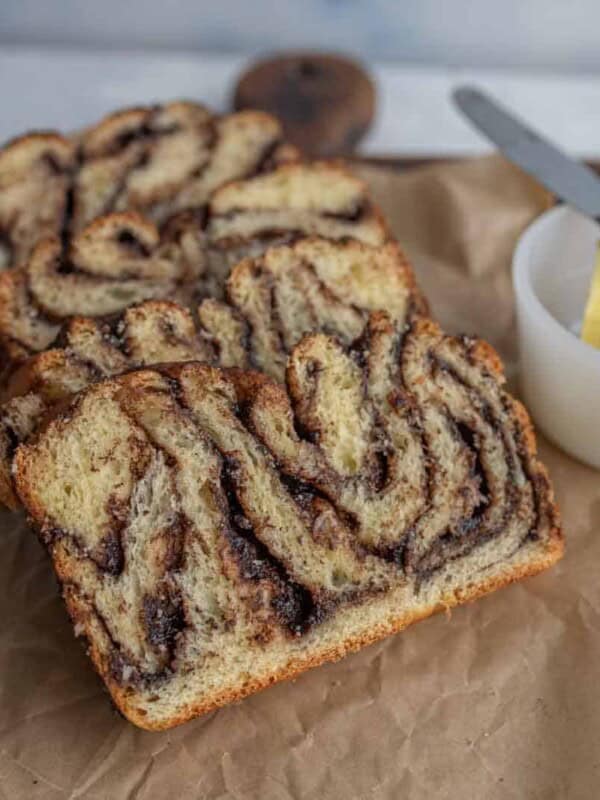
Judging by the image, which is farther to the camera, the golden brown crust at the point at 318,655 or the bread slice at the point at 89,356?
the bread slice at the point at 89,356

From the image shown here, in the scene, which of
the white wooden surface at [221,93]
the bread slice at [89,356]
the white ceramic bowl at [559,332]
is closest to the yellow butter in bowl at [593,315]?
the white ceramic bowl at [559,332]

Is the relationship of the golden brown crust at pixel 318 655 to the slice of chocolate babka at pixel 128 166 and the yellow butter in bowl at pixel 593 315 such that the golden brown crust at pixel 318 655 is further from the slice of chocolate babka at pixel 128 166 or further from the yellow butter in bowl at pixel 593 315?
the slice of chocolate babka at pixel 128 166

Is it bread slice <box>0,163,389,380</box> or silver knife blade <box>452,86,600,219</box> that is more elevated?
silver knife blade <box>452,86,600,219</box>

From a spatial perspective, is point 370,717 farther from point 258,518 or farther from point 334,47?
point 334,47

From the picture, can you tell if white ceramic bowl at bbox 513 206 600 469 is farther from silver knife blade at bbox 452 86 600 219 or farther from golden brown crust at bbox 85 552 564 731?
golden brown crust at bbox 85 552 564 731

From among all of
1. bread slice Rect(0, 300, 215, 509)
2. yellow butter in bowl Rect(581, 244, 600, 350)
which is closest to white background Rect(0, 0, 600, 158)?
yellow butter in bowl Rect(581, 244, 600, 350)

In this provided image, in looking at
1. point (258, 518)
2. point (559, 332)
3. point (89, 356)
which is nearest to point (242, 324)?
point (89, 356)

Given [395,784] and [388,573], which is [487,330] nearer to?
[388,573]
